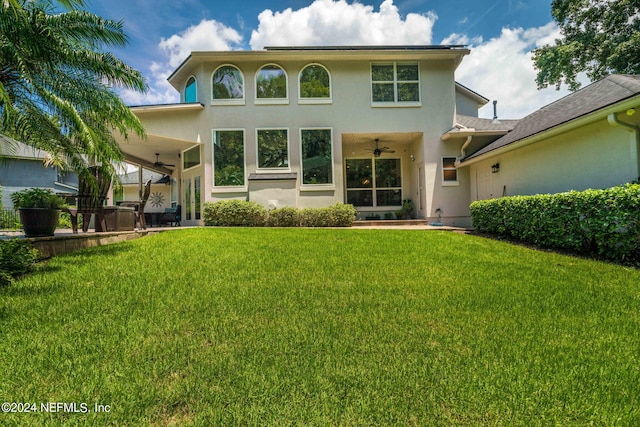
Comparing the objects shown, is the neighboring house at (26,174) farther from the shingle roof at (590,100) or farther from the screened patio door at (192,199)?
the shingle roof at (590,100)

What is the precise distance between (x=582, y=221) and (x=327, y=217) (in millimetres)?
7537

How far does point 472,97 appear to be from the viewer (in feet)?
56.3

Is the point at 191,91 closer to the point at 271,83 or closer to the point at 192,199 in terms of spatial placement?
the point at 271,83

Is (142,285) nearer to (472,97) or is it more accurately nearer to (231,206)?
(231,206)

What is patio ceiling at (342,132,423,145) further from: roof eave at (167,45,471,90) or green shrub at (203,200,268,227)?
green shrub at (203,200,268,227)

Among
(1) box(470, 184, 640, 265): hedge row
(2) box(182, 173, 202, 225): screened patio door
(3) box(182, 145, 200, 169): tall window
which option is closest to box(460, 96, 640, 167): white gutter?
(1) box(470, 184, 640, 265): hedge row

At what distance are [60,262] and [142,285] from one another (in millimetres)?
2312

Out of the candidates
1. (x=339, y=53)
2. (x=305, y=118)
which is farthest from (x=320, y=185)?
(x=339, y=53)

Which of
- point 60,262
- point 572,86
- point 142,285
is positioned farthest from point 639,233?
point 572,86

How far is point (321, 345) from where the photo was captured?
2.64 meters

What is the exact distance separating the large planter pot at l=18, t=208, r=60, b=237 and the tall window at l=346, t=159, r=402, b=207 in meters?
11.5

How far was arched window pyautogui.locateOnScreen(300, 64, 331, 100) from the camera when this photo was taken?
13.4 metres

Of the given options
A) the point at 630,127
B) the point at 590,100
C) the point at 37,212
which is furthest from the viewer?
the point at 590,100

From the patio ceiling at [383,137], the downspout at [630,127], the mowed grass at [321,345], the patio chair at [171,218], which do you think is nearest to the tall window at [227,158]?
the patio chair at [171,218]
